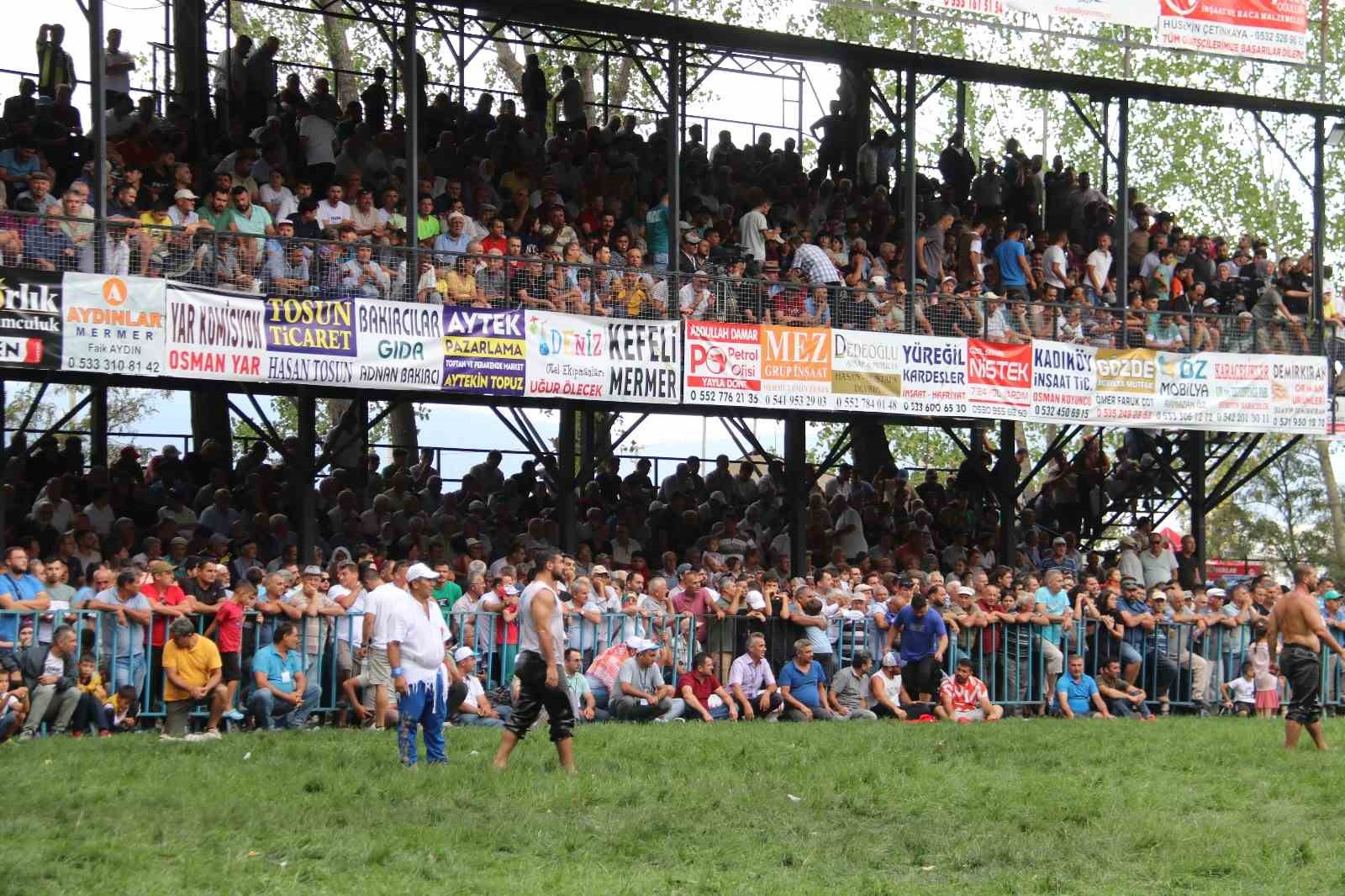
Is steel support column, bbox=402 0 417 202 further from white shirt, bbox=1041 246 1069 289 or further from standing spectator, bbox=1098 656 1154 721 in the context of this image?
white shirt, bbox=1041 246 1069 289

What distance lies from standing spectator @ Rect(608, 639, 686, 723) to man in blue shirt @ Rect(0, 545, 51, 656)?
543 centimetres

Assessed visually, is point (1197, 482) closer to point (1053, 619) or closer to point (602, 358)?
point (1053, 619)

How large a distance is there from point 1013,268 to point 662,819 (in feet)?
48.8

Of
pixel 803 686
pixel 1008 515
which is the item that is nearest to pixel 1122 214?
pixel 1008 515

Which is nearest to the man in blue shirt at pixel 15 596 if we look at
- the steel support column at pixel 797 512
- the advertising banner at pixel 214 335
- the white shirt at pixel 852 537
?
the advertising banner at pixel 214 335

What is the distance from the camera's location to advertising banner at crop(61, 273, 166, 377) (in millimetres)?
17969

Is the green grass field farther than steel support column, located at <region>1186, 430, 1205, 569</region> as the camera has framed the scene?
No

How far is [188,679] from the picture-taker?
14930mm

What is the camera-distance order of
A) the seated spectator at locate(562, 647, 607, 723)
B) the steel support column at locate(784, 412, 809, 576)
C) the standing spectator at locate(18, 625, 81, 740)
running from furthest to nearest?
the steel support column at locate(784, 412, 809, 576) < the seated spectator at locate(562, 647, 607, 723) < the standing spectator at locate(18, 625, 81, 740)

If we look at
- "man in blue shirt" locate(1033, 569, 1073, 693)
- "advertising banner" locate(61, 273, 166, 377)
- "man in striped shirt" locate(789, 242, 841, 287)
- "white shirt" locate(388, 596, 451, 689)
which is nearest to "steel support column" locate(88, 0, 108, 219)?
"advertising banner" locate(61, 273, 166, 377)

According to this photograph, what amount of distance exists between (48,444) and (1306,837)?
16.2 m

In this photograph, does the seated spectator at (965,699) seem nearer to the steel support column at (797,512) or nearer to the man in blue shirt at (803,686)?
the man in blue shirt at (803,686)

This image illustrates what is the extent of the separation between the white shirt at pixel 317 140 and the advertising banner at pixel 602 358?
3.79 metres

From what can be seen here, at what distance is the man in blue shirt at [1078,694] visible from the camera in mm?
19625
